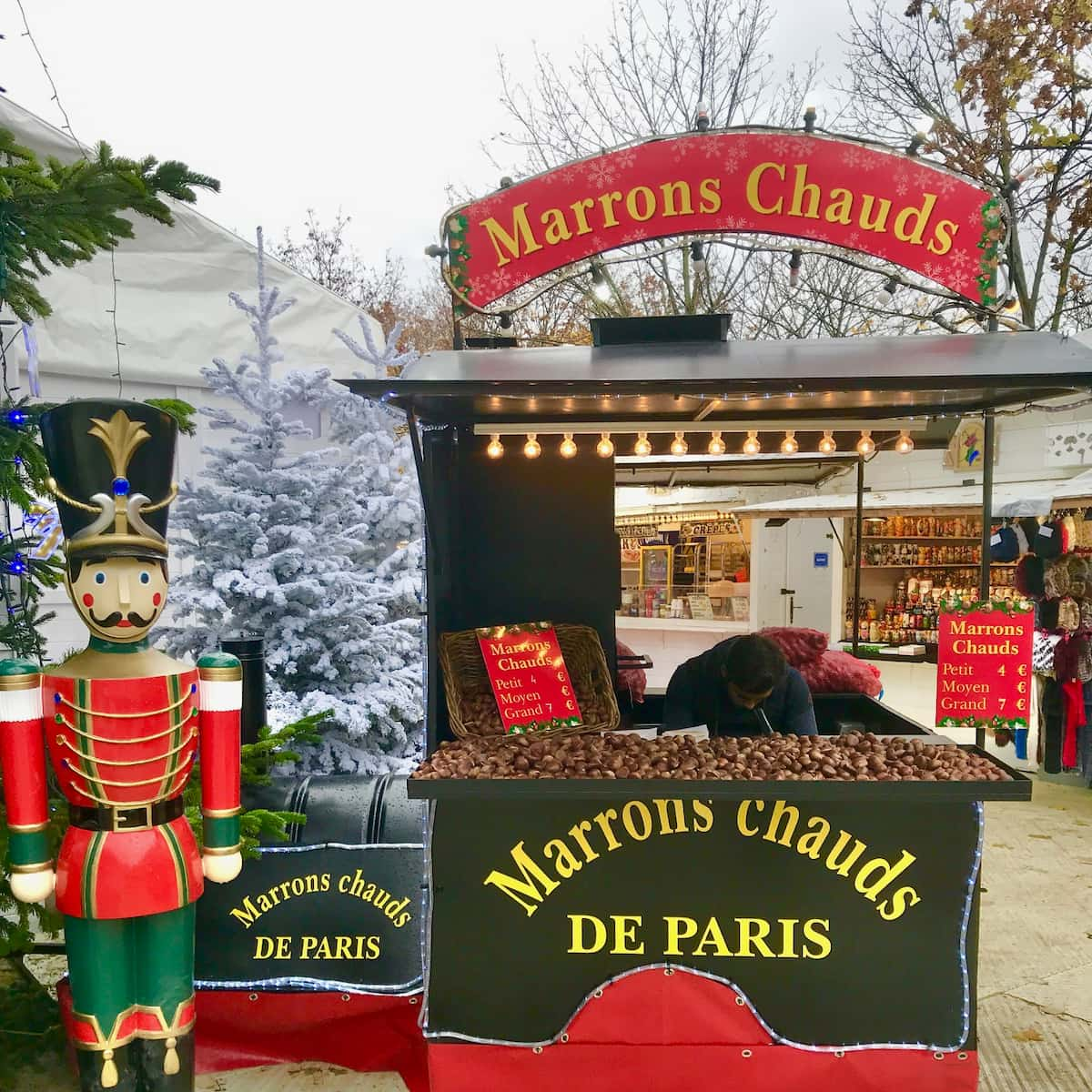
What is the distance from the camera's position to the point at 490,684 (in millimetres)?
3799

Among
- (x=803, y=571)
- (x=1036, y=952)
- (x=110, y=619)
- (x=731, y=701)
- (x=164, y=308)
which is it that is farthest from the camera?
(x=803, y=571)

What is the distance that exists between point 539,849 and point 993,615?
1899 mm

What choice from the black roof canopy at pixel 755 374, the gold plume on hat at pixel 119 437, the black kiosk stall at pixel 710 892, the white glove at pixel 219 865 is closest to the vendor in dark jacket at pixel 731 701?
the black kiosk stall at pixel 710 892

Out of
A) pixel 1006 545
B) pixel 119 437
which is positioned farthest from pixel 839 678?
pixel 119 437

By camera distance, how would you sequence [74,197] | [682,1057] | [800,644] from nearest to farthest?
[74,197] < [682,1057] < [800,644]

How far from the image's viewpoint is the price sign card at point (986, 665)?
126 inches

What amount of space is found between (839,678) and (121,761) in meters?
4.17

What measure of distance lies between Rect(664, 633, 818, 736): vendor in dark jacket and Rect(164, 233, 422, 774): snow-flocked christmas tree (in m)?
1.43

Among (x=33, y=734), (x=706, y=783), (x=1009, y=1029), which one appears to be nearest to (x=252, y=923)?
(x=33, y=734)

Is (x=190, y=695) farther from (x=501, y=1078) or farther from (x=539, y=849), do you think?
(x=501, y=1078)

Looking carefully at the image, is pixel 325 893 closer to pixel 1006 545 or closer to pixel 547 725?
pixel 547 725

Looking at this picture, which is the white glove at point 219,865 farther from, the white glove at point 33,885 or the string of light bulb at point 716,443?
the string of light bulb at point 716,443

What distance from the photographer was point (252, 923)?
10.00 ft

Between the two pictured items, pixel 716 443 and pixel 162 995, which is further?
pixel 716 443
